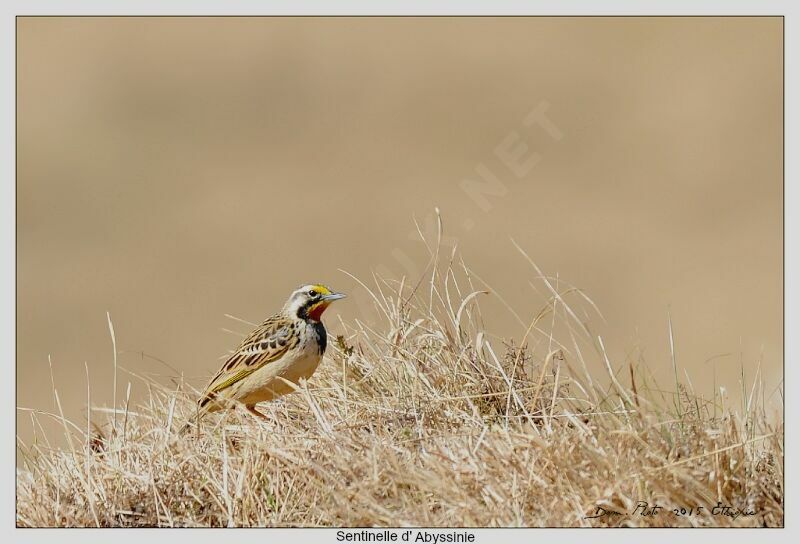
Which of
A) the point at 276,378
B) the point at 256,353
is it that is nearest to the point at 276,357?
the point at 256,353

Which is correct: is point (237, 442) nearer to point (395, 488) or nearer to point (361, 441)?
point (361, 441)

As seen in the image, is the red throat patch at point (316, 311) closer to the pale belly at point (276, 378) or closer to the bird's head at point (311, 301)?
the bird's head at point (311, 301)

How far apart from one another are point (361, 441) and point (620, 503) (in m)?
1.14

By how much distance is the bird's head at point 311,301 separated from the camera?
6301 mm

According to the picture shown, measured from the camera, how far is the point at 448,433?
4816 millimetres

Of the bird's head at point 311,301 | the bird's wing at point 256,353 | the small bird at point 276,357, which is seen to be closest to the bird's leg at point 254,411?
the small bird at point 276,357

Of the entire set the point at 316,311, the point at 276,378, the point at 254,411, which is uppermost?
the point at 316,311

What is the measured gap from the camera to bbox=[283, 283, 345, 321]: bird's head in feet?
20.7

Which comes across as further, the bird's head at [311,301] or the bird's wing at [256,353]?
the bird's head at [311,301]

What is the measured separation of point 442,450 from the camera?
14.9ft

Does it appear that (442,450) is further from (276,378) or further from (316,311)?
(316,311)

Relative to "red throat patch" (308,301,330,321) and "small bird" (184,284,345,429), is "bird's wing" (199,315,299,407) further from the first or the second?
"red throat patch" (308,301,330,321)

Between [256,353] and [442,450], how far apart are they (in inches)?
78.5

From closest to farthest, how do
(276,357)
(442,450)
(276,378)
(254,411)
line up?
(442,450), (254,411), (276,378), (276,357)
